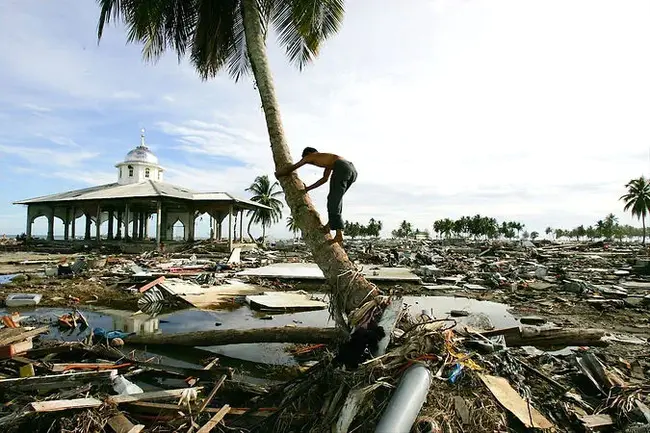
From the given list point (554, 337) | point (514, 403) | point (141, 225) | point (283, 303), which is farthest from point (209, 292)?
point (141, 225)

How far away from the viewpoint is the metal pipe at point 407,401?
9.59ft

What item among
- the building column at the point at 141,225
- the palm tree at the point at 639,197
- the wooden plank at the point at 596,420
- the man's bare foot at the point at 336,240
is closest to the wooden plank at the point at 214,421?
the man's bare foot at the point at 336,240

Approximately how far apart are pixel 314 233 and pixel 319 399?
1946 millimetres

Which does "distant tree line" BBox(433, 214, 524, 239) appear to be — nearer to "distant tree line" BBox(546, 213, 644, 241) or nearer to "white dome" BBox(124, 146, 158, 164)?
"distant tree line" BBox(546, 213, 644, 241)

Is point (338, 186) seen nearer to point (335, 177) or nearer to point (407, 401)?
point (335, 177)

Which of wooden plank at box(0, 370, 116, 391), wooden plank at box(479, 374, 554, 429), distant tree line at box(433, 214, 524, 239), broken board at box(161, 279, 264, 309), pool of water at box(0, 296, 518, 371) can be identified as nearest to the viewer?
wooden plank at box(479, 374, 554, 429)

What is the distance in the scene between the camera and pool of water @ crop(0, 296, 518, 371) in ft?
20.4

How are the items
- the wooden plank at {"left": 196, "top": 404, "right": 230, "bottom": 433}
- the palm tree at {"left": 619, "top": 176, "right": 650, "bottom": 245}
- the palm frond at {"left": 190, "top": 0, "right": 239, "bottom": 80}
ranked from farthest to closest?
the palm tree at {"left": 619, "top": 176, "right": 650, "bottom": 245} → the palm frond at {"left": 190, "top": 0, "right": 239, "bottom": 80} → the wooden plank at {"left": 196, "top": 404, "right": 230, "bottom": 433}

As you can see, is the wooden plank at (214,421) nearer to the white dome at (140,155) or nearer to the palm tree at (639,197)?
the white dome at (140,155)

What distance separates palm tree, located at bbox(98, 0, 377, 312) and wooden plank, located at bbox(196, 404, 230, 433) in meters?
1.68

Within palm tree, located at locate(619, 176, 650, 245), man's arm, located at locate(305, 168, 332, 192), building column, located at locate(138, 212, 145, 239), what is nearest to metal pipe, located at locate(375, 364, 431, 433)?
man's arm, located at locate(305, 168, 332, 192)

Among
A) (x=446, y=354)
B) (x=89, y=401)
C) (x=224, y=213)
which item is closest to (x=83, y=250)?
(x=224, y=213)

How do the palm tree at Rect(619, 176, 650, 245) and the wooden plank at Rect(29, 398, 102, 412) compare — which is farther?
the palm tree at Rect(619, 176, 650, 245)

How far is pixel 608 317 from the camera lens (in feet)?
31.5
